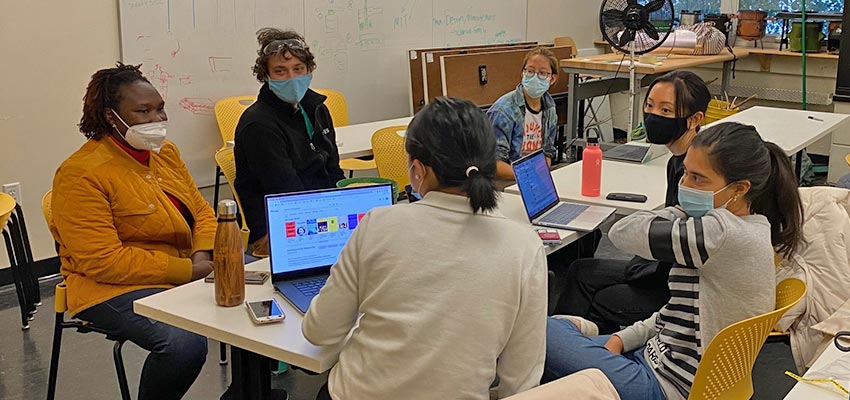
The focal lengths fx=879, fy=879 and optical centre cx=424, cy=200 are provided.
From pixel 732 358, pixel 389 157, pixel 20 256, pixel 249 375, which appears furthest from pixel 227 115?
pixel 732 358

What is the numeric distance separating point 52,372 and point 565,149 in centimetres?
427

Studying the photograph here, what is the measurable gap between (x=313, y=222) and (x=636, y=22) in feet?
10.4

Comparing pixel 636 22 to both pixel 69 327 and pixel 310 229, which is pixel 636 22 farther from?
pixel 69 327

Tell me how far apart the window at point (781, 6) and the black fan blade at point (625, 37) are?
2956 mm

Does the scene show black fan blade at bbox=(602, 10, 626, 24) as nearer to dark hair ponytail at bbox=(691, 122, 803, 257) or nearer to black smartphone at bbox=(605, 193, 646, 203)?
black smartphone at bbox=(605, 193, 646, 203)

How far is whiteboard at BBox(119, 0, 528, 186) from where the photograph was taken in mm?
4555

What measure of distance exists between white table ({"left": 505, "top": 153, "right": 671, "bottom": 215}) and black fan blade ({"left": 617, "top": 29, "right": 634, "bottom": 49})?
121 centimetres

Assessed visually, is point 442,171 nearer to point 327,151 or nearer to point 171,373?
point 171,373

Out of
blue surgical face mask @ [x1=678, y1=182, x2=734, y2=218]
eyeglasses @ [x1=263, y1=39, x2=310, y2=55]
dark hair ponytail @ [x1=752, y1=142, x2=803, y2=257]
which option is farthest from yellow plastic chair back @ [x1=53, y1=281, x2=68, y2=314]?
dark hair ponytail @ [x1=752, y1=142, x2=803, y2=257]

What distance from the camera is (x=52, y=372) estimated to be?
2832 mm

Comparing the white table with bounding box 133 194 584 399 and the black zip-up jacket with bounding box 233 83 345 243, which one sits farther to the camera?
the black zip-up jacket with bounding box 233 83 345 243

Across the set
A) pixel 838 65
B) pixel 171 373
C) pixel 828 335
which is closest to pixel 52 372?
pixel 171 373

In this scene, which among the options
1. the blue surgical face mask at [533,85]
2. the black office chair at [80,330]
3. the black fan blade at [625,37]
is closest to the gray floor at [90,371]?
the black office chair at [80,330]

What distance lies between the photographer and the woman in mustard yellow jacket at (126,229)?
8.29 ft
